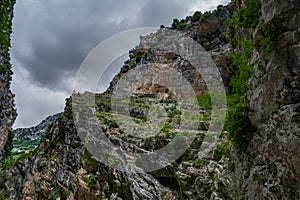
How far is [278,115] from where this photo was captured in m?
5.90

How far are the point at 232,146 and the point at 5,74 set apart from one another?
1347 inches

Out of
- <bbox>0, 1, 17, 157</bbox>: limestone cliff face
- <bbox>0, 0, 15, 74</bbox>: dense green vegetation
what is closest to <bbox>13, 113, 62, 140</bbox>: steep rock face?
<bbox>0, 1, 17, 157</bbox>: limestone cliff face

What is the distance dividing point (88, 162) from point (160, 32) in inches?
1398

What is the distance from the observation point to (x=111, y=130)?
1563 centimetres

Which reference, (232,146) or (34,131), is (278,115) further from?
(34,131)

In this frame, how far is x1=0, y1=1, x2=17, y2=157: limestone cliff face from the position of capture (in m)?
32.8

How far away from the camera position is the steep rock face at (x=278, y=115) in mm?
5320

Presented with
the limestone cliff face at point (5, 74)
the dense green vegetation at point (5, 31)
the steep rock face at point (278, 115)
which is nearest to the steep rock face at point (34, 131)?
the limestone cliff face at point (5, 74)

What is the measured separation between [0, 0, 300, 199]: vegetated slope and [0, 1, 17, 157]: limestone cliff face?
573 inches

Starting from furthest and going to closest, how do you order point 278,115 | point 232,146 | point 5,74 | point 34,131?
point 34,131, point 5,74, point 232,146, point 278,115

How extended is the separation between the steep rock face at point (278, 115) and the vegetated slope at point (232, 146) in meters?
0.02

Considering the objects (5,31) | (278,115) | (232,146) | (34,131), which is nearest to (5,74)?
(5,31)

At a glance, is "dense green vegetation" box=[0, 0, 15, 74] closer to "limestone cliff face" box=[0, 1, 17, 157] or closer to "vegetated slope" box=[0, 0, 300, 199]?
"limestone cliff face" box=[0, 1, 17, 157]

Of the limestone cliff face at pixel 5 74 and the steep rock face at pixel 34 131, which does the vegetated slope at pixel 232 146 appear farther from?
the steep rock face at pixel 34 131
